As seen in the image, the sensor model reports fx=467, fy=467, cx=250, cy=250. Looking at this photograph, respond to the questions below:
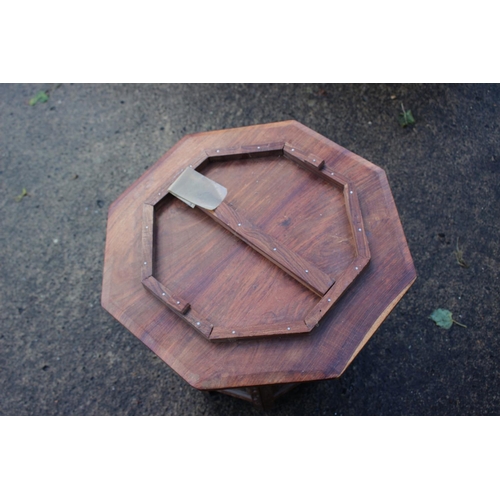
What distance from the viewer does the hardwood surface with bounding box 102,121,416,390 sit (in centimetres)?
164

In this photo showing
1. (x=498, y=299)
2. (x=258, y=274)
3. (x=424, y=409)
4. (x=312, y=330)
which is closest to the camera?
(x=312, y=330)

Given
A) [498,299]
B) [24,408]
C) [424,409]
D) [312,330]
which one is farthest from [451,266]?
[24,408]

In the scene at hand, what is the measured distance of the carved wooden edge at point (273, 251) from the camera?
66.9 inches

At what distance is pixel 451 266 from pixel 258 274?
1350 mm

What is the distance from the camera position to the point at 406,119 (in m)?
2.98

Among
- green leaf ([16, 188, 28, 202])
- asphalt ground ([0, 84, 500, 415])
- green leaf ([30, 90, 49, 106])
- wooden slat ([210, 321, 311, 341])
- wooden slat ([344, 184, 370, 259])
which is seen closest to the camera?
wooden slat ([210, 321, 311, 341])

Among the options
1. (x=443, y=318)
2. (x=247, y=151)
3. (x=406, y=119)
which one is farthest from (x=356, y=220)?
(x=406, y=119)

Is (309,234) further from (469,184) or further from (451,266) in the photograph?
(469,184)

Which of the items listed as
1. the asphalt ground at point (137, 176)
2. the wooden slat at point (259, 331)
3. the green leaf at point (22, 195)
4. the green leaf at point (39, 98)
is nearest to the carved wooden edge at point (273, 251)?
the wooden slat at point (259, 331)

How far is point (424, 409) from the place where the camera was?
231 centimetres

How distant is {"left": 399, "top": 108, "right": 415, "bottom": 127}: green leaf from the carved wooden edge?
166 cm

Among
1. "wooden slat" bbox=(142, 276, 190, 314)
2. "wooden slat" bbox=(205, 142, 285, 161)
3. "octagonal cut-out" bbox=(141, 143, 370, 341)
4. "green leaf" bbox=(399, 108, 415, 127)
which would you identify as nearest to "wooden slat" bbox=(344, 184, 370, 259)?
"octagonal cut-out" bbox=(141, 143, 370, 341)

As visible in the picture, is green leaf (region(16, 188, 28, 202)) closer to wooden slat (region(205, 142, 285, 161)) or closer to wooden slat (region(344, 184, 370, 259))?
wooden slat (region(205, 142, 285, 161))

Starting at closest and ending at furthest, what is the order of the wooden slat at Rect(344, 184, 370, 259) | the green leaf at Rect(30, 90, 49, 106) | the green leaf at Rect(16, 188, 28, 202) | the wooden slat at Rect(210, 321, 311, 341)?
the wooden slat at Rect(210, 321, 311, 341) < the wooden slat at Rect(344, 184, 370, 259) < the green leaf at Rect(16, 188, 28, 202) < the green leaf at Rect(30, 90, 49, 106)
